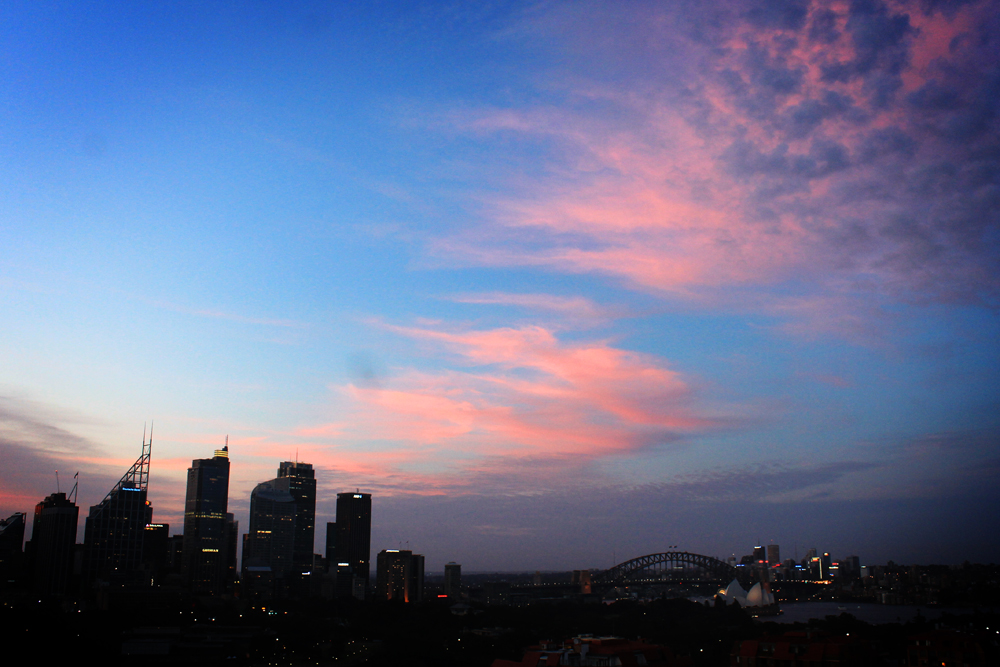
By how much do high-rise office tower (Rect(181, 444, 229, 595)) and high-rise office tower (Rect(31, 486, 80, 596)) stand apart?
24.7 meters

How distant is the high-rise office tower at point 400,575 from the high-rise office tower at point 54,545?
65461 mm

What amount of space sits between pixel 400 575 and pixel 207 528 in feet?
152

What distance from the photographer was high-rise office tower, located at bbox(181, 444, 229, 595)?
163000 millimetres

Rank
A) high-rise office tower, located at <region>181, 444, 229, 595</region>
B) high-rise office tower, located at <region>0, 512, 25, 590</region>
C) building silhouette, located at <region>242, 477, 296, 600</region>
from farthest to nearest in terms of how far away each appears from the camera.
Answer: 1. building silhouette, located at <region>242, 477, 296, 600</region>
2. high-rise office tower, located at <region>181, 444, 229, 595</region>
3. high-rise office tower, located at <region>0, 512, 25, 590</region>

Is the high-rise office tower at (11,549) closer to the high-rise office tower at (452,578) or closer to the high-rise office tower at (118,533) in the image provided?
the high-rise office tower at (118,533)

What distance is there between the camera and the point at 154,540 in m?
173

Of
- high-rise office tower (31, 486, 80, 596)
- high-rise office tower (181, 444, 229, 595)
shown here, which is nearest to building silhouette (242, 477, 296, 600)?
high-rise office tower (181, 444, 229, 595)

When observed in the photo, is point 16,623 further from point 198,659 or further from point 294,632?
point 294,632

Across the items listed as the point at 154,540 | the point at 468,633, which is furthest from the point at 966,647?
the point at 154,540

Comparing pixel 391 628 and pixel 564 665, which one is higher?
pixel 564 665

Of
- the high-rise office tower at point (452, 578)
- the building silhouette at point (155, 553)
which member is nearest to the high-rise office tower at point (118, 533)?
the building silhouette at point (155, 553)

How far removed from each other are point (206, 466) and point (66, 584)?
1704 inches

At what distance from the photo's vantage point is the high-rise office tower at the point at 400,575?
573ft

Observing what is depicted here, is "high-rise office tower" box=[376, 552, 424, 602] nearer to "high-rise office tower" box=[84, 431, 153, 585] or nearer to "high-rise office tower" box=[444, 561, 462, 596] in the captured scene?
"high-rise office tower" box=[444, 561, 462, 596]
